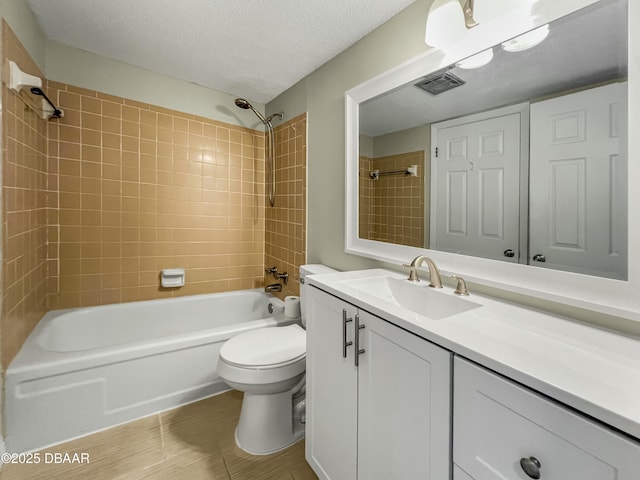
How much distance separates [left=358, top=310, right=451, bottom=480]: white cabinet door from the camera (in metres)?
0.70

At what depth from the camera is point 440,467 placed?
2.29 feet

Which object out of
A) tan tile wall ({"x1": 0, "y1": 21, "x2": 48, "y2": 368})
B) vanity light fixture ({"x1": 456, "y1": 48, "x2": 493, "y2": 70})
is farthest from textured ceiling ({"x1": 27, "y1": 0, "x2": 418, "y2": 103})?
vanity light fixture ({"x1": 456, "y1": 48, "x2": 493, "y2": 70})

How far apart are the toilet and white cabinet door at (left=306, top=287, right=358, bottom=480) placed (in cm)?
21

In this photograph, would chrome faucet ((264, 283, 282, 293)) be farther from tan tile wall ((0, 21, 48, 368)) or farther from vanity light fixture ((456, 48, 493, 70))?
vanity light fixture ((456, 48, 493, 70))

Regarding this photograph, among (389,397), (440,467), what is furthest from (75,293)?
(440,467)

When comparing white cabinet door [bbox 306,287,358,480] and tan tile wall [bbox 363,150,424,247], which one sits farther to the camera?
tan tile wall [bbox 363,150,424,247]

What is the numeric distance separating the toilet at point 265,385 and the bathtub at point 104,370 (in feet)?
1.31

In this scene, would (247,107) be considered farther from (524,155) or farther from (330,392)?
(330,392)

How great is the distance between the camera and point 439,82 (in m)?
1.27

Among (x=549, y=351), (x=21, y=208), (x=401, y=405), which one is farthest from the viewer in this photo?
(x=21, y=208)

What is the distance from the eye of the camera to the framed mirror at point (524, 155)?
0.81 m

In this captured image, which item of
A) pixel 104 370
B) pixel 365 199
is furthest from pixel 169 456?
pixel 365 199

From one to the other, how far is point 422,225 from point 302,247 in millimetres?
1084

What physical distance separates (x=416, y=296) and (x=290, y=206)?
1464 millimetres
